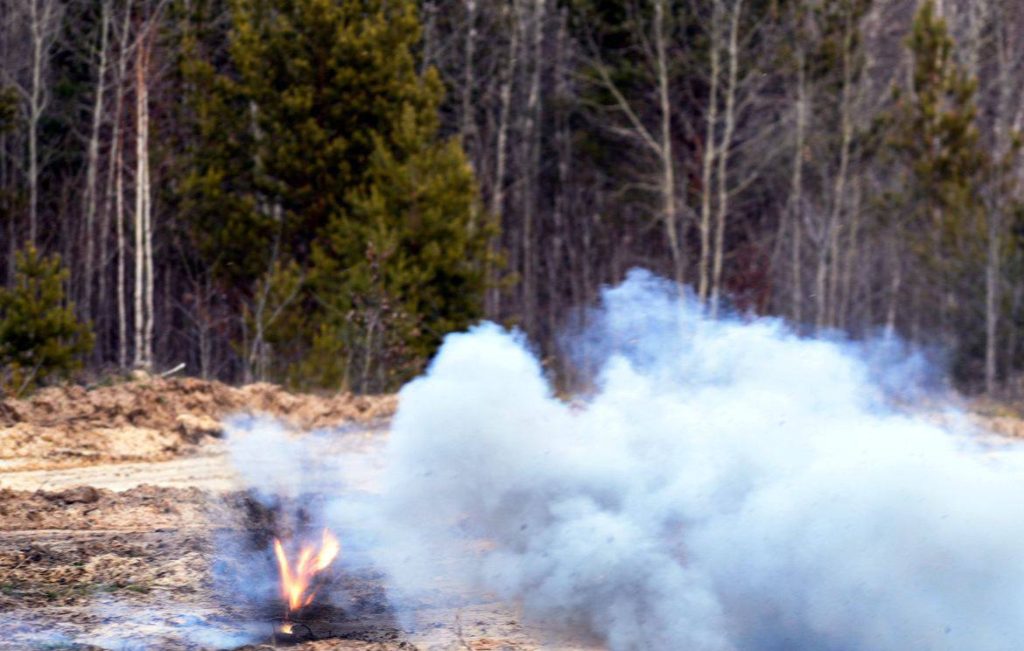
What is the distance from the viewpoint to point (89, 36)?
31.7 m

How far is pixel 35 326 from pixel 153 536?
414 inches

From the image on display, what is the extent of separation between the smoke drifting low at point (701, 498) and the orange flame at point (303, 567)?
52cm

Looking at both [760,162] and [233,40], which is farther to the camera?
[760,162]

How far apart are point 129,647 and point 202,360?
19284mm

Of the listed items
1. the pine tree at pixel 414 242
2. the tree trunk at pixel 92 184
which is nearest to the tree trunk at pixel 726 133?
the pine tree at pixel 414 242

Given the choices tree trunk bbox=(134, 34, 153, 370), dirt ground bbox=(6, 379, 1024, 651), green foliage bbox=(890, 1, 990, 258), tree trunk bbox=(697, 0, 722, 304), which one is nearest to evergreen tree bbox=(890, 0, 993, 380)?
green foliage bbox=(890, 1, 990, 258)

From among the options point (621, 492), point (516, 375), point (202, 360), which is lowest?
point (202, 360)

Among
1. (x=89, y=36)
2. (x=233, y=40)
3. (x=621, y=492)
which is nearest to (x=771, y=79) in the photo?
(x=233, y=40)

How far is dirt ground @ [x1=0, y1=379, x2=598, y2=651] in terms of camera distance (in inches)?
356

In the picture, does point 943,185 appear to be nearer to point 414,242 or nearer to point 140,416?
point 414,242

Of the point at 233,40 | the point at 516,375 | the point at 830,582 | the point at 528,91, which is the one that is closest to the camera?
the point at 830,582

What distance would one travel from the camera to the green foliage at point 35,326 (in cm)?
2080

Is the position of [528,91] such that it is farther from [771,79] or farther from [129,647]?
[129,647]

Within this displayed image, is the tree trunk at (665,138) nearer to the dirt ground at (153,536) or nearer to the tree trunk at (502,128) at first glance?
the tree trunk at (502,128)
